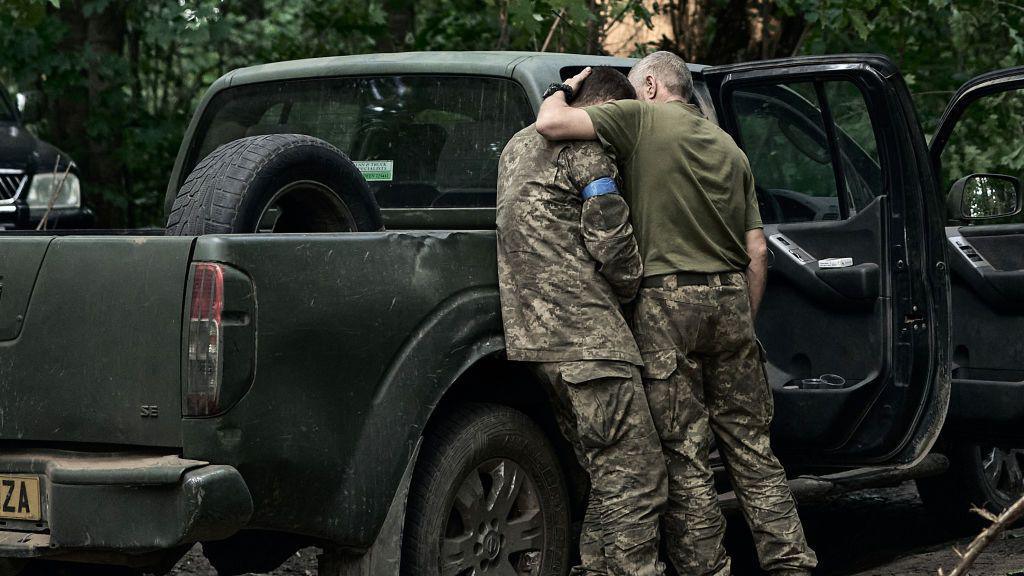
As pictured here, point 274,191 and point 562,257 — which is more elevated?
point 274,191

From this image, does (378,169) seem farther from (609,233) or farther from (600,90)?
(609,233)

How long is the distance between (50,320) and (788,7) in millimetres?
6474

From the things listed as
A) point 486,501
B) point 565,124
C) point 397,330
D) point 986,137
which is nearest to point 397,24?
point 986,137

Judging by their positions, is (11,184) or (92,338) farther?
(11,184)

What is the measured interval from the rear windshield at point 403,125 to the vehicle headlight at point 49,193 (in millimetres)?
5398

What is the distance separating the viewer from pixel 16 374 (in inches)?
136

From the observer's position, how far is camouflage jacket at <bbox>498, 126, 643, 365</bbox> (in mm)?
4062

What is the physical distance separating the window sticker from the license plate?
1940 mm

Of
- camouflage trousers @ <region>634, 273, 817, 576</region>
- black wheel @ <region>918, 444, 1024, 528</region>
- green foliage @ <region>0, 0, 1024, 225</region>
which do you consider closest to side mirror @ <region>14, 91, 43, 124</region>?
green foliage @ <region>0, 0, 1024, 225</region>

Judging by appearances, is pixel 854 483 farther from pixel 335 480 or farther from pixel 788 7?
pixel 788 7

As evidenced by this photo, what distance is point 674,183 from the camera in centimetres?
433

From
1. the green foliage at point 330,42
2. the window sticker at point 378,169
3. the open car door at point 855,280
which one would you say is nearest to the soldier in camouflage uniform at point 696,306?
the open car door at point 855,280

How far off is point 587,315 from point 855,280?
1363 millimetres

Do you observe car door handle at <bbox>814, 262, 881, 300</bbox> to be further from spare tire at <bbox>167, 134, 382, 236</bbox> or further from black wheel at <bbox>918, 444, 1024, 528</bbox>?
spare tire at <bbox>167, 134, 382, 236</bbox>
